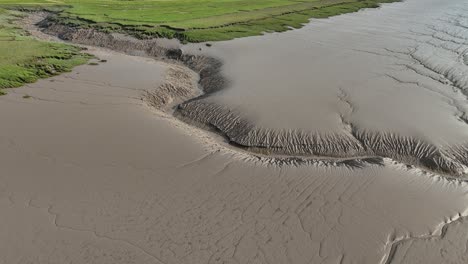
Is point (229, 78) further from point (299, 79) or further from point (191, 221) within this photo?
point (191, 221)

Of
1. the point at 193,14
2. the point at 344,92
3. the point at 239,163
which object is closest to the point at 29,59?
the point at 239,163

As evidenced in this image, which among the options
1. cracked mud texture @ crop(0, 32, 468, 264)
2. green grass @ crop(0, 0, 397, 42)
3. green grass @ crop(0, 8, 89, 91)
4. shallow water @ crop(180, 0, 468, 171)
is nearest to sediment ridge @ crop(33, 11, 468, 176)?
shallow water @ crop(180, 0, 468, 171)

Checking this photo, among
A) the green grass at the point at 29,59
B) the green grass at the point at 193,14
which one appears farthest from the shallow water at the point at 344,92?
the green grass at the point at 29,59

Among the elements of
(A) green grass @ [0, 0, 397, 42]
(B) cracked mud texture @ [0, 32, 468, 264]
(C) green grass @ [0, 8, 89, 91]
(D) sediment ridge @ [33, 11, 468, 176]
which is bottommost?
(B) cracked mud texture @ [0, 32, 468, 264]

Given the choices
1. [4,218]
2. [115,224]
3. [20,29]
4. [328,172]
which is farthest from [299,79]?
[20,29]

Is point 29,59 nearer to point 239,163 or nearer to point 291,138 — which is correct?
point 239,163

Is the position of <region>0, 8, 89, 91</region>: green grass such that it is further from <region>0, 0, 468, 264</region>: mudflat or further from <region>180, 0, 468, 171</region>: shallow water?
<region>180, 0, 468, 171</region>: shallow water

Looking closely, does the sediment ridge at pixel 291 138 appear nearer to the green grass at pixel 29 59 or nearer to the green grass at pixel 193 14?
the green grass at pixel 29 59
